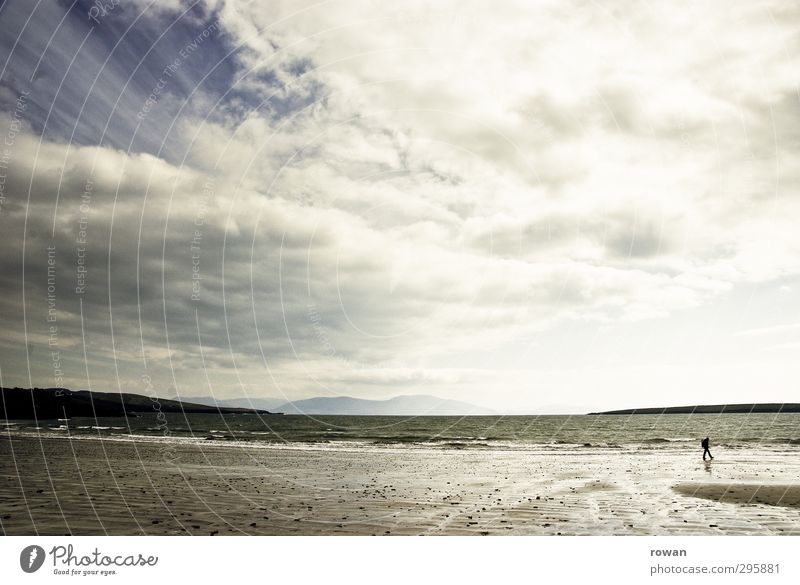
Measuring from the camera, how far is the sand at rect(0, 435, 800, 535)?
693 inches

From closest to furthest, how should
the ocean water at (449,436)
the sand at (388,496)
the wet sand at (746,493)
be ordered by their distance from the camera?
1. the sand at (388,496)
2. the wet sand at (746,493)
3. the ocean water at (449,436)

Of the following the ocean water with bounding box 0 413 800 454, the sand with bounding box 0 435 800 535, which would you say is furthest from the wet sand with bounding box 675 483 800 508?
the ocean water with bounding box 0 413 800 454

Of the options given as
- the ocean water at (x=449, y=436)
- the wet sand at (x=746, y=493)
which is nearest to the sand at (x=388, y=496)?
the wet sand at (x=746, y=493)

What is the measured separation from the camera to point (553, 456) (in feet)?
158

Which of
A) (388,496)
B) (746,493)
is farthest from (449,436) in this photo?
(388,496)

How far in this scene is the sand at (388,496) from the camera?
57.7 ft

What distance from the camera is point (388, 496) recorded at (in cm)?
2366

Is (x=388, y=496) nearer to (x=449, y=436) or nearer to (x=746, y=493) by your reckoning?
(x=746, y=493)

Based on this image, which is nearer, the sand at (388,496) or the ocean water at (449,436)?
the sand at (388,496)

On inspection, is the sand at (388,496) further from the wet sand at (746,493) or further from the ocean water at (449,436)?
the ocean water at (449,436)
